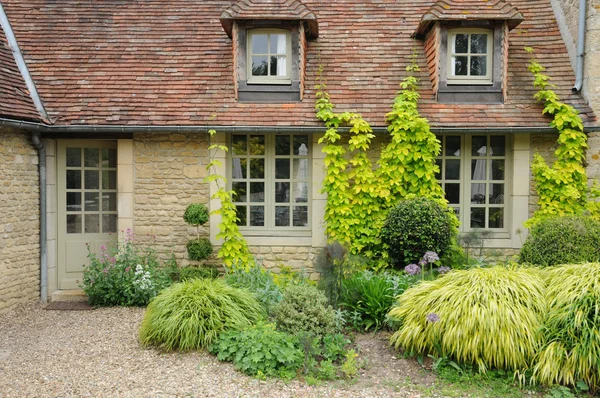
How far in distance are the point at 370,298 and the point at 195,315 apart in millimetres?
2180

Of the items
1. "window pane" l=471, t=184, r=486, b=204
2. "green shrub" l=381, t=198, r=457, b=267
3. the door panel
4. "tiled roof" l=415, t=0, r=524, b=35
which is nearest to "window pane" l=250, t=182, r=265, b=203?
"green shrub" l=381, t=198, r=457, b=267

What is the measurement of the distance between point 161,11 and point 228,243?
5.03 metres

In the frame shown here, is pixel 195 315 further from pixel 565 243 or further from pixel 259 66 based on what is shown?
pixel 565 243

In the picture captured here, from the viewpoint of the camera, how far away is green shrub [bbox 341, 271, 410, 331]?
6336 mm

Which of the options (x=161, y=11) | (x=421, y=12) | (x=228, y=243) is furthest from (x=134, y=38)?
(x=421, y=12)

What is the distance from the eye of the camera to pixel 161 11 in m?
9.98

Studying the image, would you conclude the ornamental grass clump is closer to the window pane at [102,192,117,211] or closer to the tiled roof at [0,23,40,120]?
the window pane at [102,192,117,211]

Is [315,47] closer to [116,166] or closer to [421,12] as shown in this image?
[421,12]

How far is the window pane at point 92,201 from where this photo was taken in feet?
28.9

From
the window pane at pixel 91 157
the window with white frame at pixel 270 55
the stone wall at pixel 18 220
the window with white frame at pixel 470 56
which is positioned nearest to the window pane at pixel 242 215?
the window with white frame at pixel 270 55

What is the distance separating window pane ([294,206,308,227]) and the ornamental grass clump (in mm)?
3130

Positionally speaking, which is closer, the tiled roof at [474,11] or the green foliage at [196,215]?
the green foliage at [196,215]

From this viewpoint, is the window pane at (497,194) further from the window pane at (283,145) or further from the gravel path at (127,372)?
the gravel path at (127,372)

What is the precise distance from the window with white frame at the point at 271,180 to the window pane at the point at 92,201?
2405 millimetres
